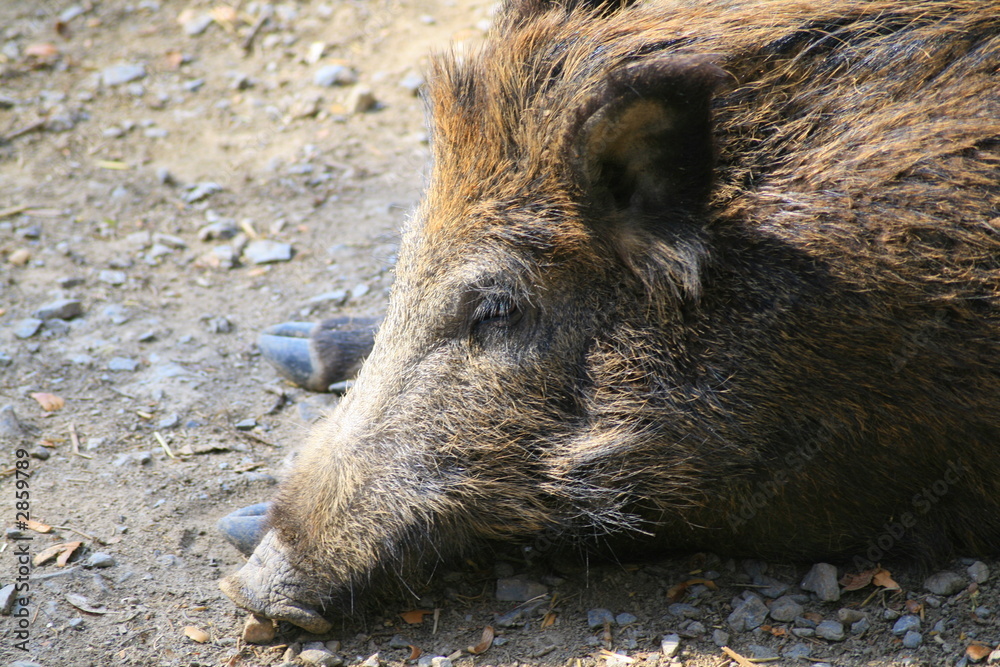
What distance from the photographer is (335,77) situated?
22.2 feet

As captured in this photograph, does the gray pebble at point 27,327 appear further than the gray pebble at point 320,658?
Yes

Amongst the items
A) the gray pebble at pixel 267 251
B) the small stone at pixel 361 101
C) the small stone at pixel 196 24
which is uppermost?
the small stone at pixel 196 24

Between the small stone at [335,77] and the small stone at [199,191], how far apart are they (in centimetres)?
130

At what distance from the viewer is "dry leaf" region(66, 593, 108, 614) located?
10.3 feet

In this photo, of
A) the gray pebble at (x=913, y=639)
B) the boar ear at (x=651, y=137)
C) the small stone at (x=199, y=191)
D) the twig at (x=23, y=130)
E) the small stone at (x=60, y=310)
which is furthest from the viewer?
the twig at (x=23, y=130)

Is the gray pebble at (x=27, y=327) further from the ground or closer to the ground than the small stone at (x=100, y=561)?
further from the ground

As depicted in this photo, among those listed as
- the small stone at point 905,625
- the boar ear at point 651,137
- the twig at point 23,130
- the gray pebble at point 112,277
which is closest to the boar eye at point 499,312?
the boar ear at point 651,137

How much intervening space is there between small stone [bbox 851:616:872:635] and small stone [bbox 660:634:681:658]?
533 millimetres

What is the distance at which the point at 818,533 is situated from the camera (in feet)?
10.2

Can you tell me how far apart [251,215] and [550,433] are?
3.36 meters

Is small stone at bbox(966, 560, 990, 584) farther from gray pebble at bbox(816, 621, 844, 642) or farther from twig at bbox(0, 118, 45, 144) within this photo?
twig at bbox(0, 118, 45, 144)

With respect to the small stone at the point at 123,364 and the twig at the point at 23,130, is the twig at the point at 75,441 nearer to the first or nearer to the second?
the small stone at the point at 123,364

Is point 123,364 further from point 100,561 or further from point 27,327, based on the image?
point 100,561

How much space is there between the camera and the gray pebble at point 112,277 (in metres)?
5.12
